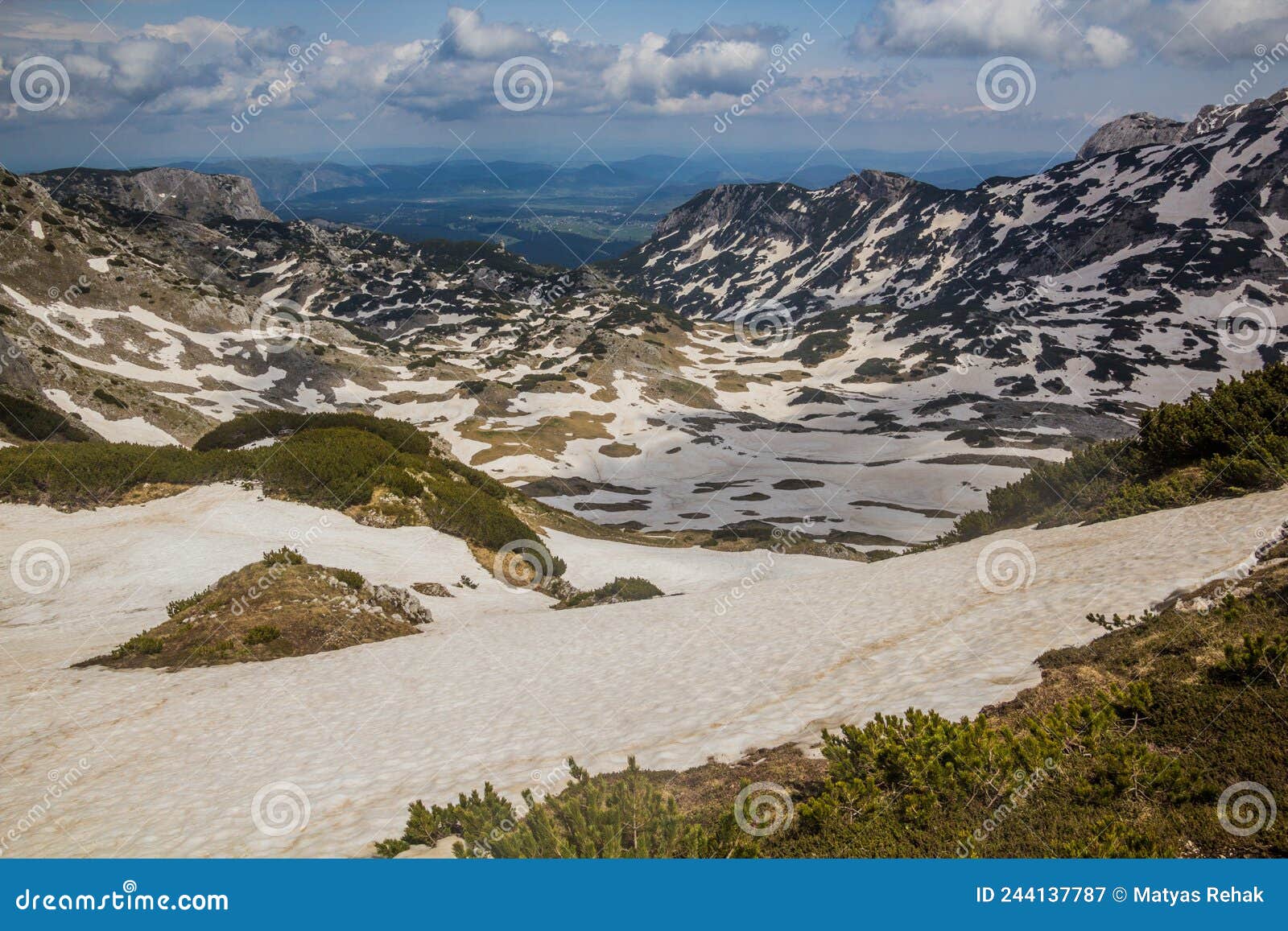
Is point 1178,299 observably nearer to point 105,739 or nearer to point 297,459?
point 297,459

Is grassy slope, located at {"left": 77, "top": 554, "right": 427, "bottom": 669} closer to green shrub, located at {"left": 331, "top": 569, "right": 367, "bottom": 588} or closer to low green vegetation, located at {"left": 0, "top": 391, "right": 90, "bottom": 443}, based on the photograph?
green shrub, located at {"left": 331, "top": 569, "right": 367, "bottom": 588}

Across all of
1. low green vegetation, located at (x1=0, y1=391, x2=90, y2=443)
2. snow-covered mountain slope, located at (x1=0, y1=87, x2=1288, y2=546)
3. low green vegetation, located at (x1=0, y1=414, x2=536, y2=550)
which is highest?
snow-covered mountain slope, located at (x1=0, y1=87, x2=1288, y2=546)

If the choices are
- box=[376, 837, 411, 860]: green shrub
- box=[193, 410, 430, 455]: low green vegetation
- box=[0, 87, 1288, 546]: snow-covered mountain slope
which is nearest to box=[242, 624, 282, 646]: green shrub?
box=[376, 837, 411, 860]: green shrub

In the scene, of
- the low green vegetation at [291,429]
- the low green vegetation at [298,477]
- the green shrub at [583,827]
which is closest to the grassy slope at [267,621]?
the low green vegetation at [298,477]

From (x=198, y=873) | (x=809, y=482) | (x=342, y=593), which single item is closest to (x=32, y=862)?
(x=198, y=873)

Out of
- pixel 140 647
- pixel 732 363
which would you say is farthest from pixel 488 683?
pixel 732 363

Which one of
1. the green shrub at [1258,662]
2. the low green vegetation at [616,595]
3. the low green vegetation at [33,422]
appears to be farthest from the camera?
the low green vegetation at [33,422]

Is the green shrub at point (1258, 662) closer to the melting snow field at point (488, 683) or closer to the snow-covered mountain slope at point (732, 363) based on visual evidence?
the melting snow field at point (488, 683)
